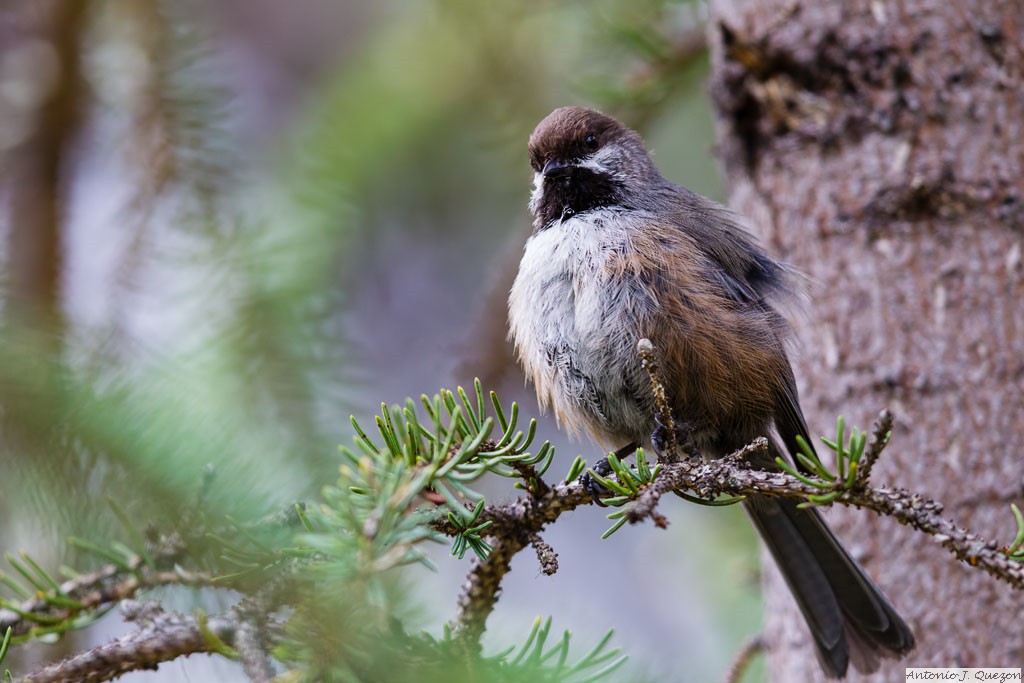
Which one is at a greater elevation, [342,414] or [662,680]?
[342,414]

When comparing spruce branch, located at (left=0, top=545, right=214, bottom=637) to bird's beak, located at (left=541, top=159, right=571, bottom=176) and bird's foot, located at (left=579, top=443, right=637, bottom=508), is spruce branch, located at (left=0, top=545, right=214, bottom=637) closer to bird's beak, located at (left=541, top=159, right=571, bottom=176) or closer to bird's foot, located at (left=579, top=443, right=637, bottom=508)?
bird's foot, located at (left=579, top=443, right=637, bottom=508)

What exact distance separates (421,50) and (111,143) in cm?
119

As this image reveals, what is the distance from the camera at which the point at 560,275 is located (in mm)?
2740

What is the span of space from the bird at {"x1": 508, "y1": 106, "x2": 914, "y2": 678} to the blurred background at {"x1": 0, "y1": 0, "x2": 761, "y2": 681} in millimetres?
510

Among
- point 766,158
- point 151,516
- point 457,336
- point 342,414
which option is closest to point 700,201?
point 766,158

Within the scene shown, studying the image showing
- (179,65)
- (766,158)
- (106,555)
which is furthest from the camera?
(766,158)

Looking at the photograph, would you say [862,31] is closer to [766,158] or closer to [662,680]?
[766,158]

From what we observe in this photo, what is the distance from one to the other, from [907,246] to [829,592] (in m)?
1.08

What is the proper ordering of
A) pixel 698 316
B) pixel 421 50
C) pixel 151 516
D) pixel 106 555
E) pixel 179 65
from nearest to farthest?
pixel 106 555
pixel 151 516
pixel 698 316
pixel 179 65
pixel 421 50

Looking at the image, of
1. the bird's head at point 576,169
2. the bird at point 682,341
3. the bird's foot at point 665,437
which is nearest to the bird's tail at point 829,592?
the bird at point 682,341

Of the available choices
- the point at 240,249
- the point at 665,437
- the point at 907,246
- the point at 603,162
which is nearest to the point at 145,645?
the point at 665,437

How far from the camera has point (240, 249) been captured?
109 inches

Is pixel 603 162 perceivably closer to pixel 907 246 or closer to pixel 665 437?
pixel 907 246

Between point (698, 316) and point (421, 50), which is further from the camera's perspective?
point (421, 50)
